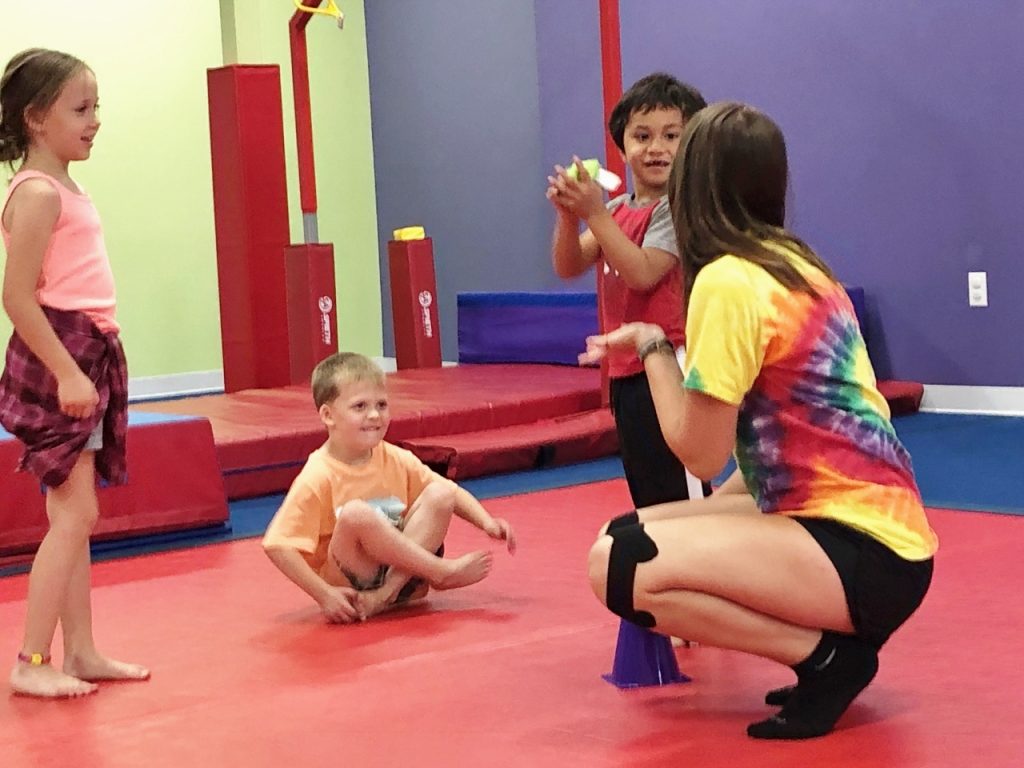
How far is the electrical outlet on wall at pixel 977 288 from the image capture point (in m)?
6.50

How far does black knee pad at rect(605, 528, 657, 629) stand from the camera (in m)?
2.54

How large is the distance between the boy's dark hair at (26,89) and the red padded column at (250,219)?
4481mm

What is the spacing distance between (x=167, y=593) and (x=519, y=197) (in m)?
5.02

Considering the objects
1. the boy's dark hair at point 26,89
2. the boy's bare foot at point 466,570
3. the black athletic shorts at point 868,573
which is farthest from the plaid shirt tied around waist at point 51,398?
the black athletic shorts at point 868,573

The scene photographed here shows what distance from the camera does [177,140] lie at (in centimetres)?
909

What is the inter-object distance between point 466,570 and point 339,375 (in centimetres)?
51

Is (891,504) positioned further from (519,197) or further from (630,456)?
(519,197)

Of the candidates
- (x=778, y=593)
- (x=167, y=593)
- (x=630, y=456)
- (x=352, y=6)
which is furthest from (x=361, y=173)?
(x=778, y=593)

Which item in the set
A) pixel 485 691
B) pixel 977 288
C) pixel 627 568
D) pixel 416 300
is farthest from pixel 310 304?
pixel 627 568

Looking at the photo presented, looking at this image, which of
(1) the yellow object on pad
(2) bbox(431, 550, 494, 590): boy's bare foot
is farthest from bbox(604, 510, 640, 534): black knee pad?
(1) the yellow object on pad

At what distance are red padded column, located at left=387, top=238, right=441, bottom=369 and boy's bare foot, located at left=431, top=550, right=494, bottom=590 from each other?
443 centimetres

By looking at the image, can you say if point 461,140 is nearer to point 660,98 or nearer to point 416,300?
point 416,300

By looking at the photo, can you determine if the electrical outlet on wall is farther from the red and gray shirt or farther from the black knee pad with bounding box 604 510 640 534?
the black knee pad with bounding box 604 510 640 534

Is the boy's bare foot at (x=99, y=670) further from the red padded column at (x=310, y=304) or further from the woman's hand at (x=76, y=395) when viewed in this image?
the red padded column at (x=310, y=304)
